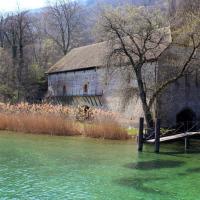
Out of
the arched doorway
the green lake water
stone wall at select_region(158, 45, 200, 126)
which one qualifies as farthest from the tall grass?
the arched doorway

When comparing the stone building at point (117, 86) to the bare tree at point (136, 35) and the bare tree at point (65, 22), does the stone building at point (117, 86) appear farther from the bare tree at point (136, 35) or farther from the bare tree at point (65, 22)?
the bare tree at point (65, 22)

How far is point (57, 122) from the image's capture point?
91.5 ft

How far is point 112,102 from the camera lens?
1501 inches

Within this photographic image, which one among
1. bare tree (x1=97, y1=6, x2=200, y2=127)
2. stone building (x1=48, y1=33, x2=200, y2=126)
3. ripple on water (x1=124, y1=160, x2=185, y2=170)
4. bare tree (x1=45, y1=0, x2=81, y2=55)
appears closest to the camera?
ripple on water (x1=124, y1=160, x2=185, y2=170)

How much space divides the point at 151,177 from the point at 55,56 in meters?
52.9

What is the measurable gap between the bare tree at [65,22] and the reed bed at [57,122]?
3669 cm

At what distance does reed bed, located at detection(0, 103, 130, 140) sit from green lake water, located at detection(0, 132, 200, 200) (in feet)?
4.65

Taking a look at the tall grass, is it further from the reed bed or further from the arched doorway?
the arched doorway

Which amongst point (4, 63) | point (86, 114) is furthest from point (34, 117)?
point (4, 63)

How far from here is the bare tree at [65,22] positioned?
217 ft

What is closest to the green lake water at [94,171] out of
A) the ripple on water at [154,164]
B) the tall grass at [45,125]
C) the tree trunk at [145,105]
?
the ripple on water at [154,164]

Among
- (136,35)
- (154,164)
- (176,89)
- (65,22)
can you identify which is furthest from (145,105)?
(65,22)

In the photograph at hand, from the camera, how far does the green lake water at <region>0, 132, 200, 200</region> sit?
12773mm

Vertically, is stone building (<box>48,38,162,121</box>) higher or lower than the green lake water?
higher
